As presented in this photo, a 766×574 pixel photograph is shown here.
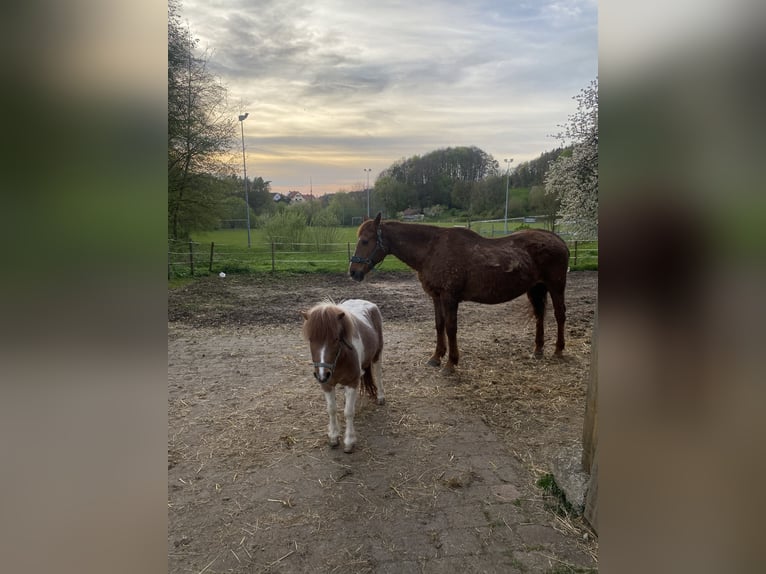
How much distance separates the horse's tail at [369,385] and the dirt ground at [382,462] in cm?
14

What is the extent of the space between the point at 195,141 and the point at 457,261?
6.64 meters

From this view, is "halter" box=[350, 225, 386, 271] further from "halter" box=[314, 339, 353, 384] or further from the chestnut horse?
"halter" box=[314, 339, 353, 384]

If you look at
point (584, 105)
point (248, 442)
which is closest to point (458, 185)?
point (584, 105)

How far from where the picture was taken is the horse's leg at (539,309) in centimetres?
541

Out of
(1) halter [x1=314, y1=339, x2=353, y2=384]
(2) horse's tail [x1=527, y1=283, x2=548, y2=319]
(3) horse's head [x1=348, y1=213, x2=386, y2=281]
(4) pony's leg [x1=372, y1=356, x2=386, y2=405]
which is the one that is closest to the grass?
(2) horse's tail [x1=527, y1=283, x2=548, y2=319]

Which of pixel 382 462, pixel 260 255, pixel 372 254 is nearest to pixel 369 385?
pixel 382 462

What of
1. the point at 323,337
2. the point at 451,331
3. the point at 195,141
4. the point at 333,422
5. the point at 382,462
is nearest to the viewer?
the point at 323,337

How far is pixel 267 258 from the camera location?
11680 millimetres

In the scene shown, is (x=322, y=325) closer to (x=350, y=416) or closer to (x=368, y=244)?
(x=350, y=416)
